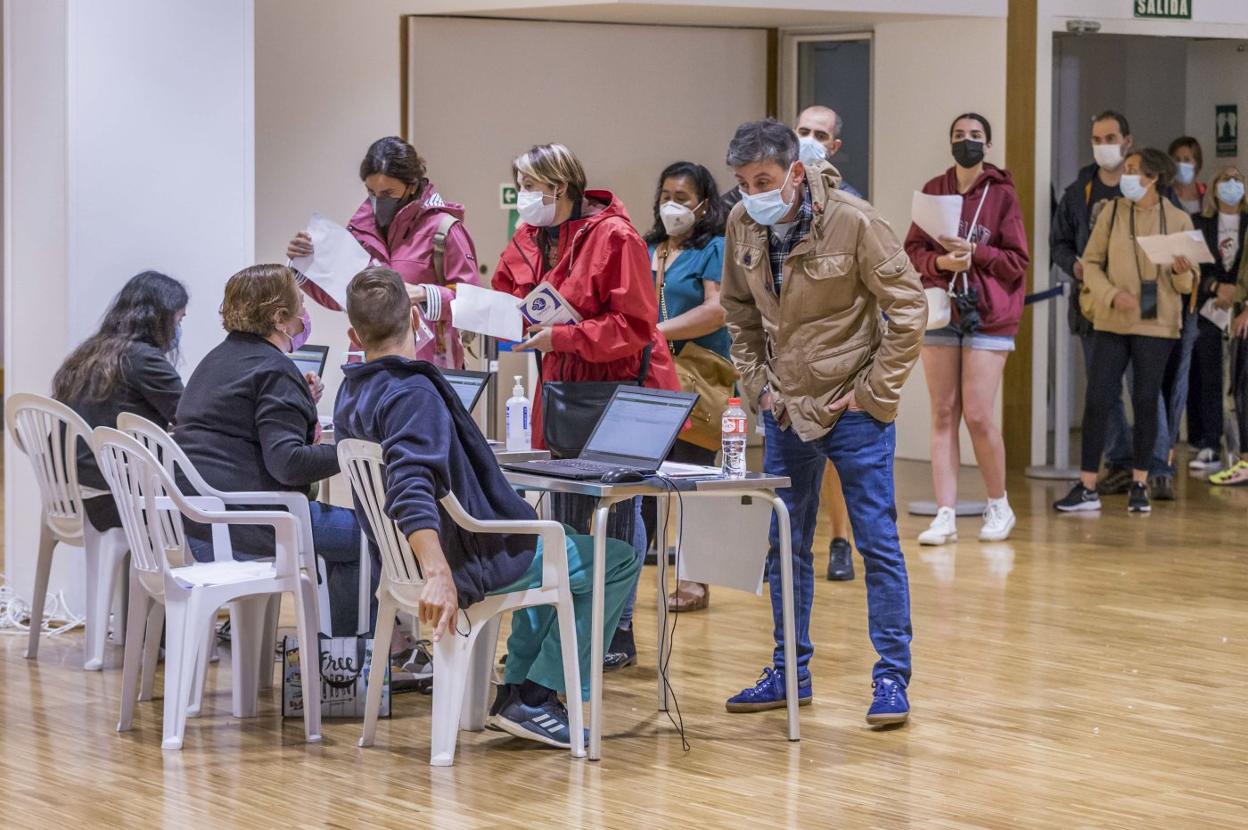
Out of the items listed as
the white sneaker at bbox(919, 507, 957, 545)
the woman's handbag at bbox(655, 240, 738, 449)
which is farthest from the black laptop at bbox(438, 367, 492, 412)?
the white sneaker at bbox(919, 507, 957, 545)

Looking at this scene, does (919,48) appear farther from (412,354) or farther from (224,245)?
(412,354)

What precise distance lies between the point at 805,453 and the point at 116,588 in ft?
7.83

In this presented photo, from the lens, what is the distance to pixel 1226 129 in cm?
1093

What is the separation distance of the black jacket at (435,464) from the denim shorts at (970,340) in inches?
148

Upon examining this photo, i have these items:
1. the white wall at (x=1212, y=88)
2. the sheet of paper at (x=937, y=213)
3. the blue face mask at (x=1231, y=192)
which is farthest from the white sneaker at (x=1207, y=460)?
the sheet of paper at (x=937, y=213)

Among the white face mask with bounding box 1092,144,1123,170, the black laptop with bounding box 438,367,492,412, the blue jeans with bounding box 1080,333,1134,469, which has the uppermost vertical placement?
the white face mask with bounding box 1092,144,1123,170

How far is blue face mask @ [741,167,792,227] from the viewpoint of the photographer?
454 cm

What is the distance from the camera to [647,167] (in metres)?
10.2

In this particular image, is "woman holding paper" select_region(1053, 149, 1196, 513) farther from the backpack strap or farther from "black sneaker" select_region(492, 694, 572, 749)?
"black sneaker" select_region(492, 694, 572, 749)

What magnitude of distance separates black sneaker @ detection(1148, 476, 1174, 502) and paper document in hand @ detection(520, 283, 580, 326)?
4.84 meters

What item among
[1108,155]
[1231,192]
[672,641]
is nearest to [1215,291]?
[1231,192]

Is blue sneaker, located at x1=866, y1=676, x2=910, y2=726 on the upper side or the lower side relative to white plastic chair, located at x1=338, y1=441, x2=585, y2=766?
lower

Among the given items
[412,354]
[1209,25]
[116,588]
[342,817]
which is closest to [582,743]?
[342,817]

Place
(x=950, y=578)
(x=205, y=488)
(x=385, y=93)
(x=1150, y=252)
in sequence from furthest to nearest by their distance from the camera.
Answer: (x=385, y=93), (x=1150, y=252), (x=950, y=578), (x=205, y=488)
